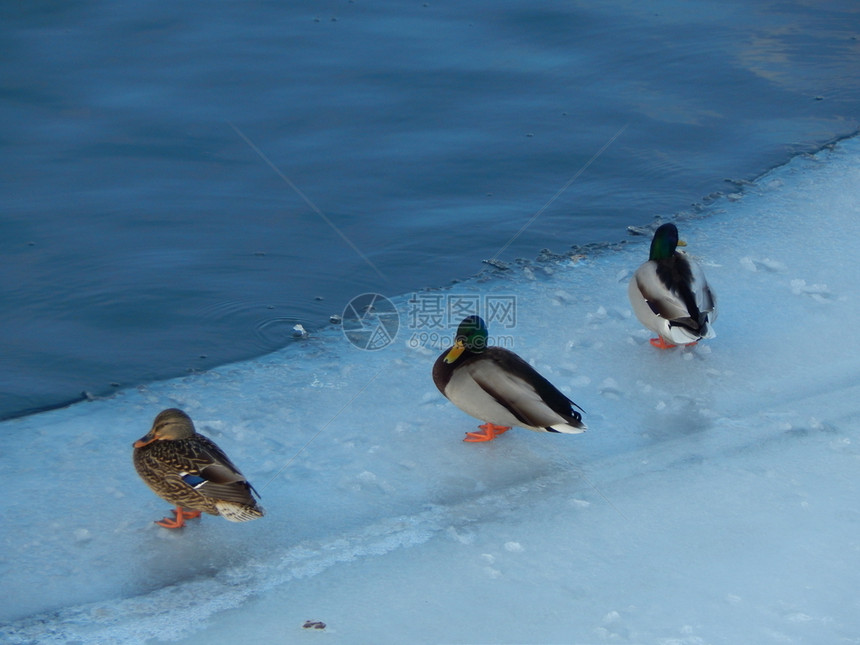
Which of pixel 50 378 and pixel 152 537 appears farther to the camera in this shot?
pixel 50 378

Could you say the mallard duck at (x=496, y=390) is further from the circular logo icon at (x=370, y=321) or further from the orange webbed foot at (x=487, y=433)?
the circular logo icon at (x=370, y=321)

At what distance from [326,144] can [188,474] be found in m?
3.94

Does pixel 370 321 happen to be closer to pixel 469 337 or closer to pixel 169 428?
pixel 469 337

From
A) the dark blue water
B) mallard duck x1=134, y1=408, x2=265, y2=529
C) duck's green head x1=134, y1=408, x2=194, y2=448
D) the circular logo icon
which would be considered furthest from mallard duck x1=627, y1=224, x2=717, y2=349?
duck's green head x1=134, y1=408, x2=194, y2=448

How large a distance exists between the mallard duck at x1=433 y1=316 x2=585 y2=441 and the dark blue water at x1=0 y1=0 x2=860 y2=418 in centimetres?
119

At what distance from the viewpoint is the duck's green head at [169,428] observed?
3.43 metres

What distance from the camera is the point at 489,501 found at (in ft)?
11.9

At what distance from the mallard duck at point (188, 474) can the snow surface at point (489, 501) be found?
0.16 m

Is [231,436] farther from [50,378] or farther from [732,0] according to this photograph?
Result: [732,0]

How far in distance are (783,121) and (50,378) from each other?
532 cm

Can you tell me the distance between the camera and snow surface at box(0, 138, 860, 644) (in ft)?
9.97

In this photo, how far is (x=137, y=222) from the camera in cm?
587

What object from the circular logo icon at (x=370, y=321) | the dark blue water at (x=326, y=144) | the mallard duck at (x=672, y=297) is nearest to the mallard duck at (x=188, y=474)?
the dark blue water at (x=326, y=144)

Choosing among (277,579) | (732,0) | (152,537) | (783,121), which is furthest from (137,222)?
(732,0)
